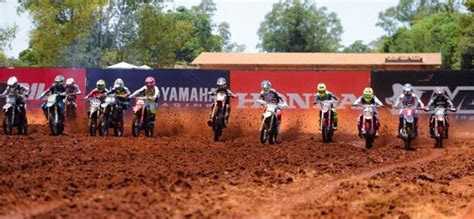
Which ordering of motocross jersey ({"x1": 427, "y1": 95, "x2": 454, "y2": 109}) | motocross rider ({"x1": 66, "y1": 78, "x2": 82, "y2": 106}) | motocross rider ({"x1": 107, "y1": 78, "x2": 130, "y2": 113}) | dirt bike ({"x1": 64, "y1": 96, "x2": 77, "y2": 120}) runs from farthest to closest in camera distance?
dirt bike ({"x1": 64, "y1": 96, "x2": 77, "y2": 120}), motocross rider ({"x1": 66, "y1": 78, "x2": 82, "y2": 106}), motocross rider ({"x1": 107, "y1": 78, "x2": 130, "y2": 113}), motocross jersey ({"x1": 427, "y1": 95, "x2": 454, "y2": 109})

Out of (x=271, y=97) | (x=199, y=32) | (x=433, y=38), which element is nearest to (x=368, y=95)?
(x=271, y=97)

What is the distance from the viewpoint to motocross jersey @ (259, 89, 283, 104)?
69.2ft

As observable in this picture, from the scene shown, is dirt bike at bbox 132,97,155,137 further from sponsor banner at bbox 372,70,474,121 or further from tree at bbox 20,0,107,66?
tree at bbox 20,0,107,66

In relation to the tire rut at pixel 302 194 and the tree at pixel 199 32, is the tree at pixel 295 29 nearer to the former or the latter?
the tree at pixel 199 32

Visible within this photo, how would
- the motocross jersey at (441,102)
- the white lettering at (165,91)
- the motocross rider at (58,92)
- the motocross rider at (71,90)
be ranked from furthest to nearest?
the white lettering at (165,91) < the motocross rider at (71,90) < the motocross rider at (58,92) < the motocross jersey at (441,102)

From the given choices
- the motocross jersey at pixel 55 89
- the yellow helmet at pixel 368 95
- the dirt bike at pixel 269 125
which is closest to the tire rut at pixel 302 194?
the dirt bike at pixel 269 125

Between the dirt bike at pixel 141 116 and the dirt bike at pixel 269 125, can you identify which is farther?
the dirt bike at pixel 141 116

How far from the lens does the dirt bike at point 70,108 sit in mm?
23344

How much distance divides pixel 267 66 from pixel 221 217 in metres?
52.4

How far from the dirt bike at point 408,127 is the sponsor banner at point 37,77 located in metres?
12.0

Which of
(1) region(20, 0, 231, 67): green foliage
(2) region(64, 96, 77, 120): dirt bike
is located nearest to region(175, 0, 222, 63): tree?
(1) region(20, 0, 231, 67): green foliage

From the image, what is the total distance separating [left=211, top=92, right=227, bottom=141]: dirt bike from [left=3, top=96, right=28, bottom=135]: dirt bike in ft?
17.1

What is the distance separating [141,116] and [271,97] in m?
3.57

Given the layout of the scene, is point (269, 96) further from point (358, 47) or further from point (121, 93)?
point (358, 47)
